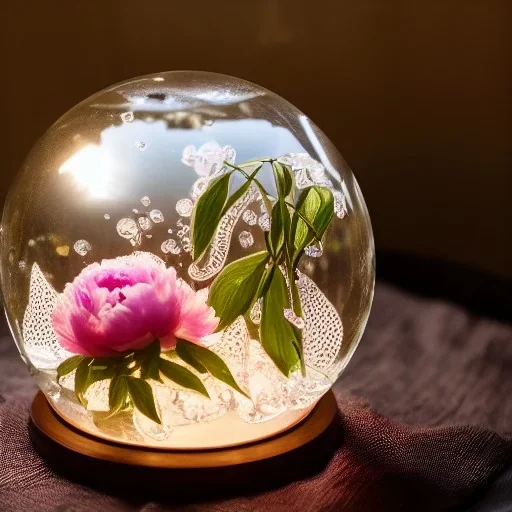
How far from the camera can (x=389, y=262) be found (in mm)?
1389

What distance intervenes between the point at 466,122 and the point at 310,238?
0.86m

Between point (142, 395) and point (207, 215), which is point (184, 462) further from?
point (207, 215)

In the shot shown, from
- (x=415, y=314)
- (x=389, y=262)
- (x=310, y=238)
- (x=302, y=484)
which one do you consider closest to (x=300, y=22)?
(x=389, y=262)

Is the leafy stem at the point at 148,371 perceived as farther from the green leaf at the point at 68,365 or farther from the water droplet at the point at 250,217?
the water droplet at the point at 250,217

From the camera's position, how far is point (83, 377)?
73 centimetres

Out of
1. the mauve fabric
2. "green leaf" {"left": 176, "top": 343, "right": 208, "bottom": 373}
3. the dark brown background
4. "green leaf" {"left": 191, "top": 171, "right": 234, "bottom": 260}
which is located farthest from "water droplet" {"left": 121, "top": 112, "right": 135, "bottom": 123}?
the dark brown background

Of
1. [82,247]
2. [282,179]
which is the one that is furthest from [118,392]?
[282,179]

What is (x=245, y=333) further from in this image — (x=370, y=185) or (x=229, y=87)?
(x=370, y=185)

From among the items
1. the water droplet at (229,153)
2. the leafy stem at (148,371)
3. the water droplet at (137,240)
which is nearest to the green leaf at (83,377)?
the leafy stem at (148,371)

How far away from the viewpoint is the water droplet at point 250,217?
28.3 inches

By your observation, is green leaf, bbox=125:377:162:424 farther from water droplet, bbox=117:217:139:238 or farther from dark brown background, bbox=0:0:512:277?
dark brown background, bbox=0:0:512:277

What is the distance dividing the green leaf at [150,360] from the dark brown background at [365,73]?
930 mm

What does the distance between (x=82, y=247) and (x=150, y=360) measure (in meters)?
0.11

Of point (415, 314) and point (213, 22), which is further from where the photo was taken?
point (213, 22)
